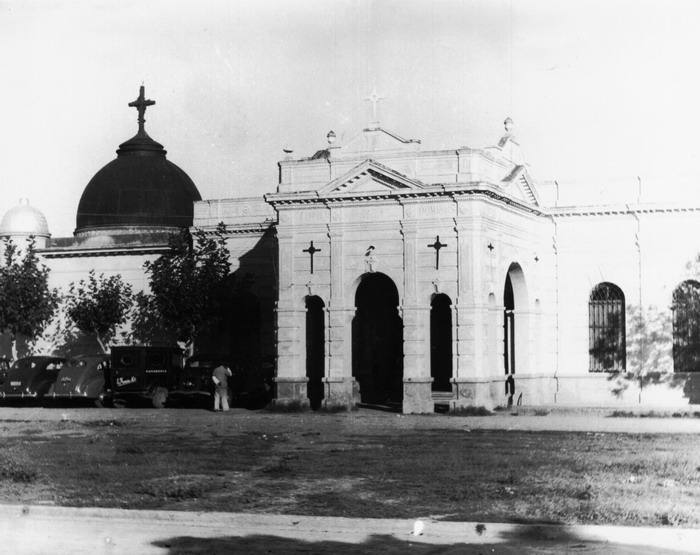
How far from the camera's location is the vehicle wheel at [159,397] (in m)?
33.7

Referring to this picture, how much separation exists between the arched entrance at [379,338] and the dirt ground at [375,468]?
10562 millimetres

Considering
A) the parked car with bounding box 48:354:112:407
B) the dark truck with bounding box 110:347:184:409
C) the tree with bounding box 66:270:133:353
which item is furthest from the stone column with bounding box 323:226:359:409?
the tree with bounding box 66:270:133:353

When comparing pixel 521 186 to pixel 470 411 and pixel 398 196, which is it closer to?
pixel 398 196

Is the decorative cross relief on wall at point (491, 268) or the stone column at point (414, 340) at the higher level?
the decorative cross relief on wall at point (491, 268)

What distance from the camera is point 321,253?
3133 cm

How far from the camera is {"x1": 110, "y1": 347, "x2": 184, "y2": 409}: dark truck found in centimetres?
3359

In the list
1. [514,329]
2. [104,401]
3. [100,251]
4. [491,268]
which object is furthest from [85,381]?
[514,329]

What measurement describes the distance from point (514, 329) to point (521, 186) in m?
4.46

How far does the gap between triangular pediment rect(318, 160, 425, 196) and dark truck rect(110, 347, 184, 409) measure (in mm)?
7760

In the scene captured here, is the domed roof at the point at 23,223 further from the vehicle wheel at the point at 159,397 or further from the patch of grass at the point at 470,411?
Result: the patch of grass at the point at 470,411

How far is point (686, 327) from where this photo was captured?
1356 inches

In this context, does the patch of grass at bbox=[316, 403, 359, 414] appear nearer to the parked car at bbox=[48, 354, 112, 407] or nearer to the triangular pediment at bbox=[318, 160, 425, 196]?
the triangular pediment at bbox=[318, 160, 425, 196]

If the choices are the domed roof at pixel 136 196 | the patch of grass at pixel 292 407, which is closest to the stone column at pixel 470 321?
the patch of grass at pixel 292 407

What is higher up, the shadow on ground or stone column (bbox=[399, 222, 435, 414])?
stone column (bbox=[399, 222, 435, 414])
